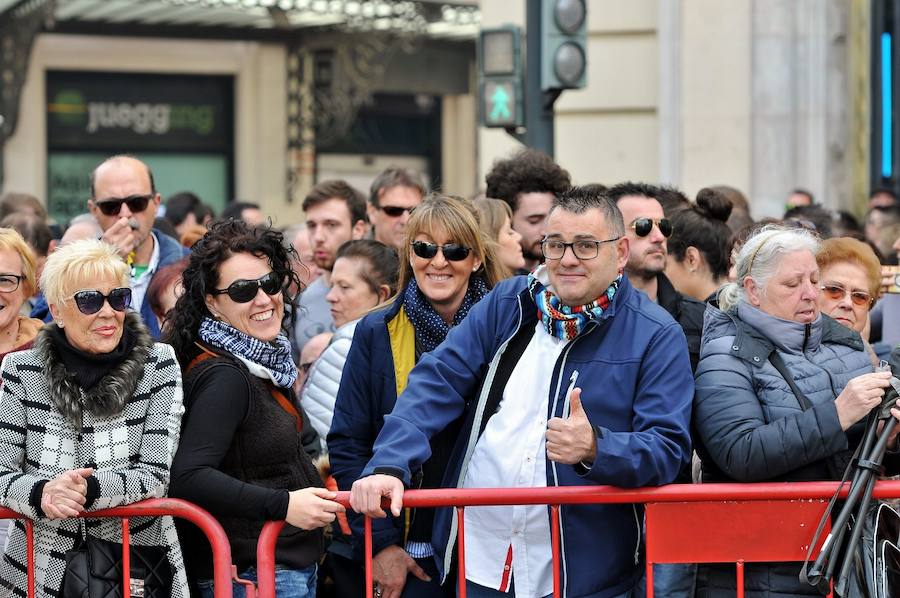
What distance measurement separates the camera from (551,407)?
Answer: 429 centimetres

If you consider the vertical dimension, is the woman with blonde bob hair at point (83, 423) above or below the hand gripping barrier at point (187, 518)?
above

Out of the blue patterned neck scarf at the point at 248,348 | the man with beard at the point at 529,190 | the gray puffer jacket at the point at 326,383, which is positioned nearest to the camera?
the blue patterned neck scarf at the point at 248,348

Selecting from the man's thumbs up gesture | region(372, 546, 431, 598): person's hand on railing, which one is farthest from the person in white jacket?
the man's thumbs up gesture

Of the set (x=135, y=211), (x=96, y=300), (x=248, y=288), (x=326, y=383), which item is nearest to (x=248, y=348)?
(x=248, y=288)

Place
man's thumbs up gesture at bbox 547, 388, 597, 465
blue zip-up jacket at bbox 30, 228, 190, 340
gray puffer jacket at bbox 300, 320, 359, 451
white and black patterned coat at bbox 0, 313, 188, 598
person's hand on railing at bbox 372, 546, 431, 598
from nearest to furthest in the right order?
man's thumbs up gesture at bbox 547, 388, 597, 465, white and black patterned coat at bbox 0, 313, 188, 598, person's hand on railing at bbox 372, 546, 431, 598, gray puffer jacket at bbox 300, 320, 359, 451, blue zip-up jacket at bbox 30, 228, 190, 340

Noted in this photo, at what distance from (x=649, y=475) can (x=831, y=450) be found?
0.56 metres

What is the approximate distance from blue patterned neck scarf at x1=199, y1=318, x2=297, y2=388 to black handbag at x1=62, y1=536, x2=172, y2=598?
0.64m

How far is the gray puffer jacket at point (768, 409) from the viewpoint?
4.22m

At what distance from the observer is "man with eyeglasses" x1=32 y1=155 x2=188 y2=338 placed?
6.27m

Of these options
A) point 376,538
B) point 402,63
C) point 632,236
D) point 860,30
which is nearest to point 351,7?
point 402,63

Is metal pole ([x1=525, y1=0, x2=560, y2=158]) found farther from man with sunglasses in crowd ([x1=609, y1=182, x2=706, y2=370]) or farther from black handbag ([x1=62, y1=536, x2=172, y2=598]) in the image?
black handbag ([x1=62, y1=536, x2=172, y2=598])

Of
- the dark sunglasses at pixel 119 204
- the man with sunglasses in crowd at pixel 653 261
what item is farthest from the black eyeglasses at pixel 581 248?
the dark sunglasses at pixel 119 204

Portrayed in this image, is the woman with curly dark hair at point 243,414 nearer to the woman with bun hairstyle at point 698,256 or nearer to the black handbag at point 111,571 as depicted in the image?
the black handbag at point 111,571

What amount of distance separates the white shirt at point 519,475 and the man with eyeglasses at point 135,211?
236 centimetres
